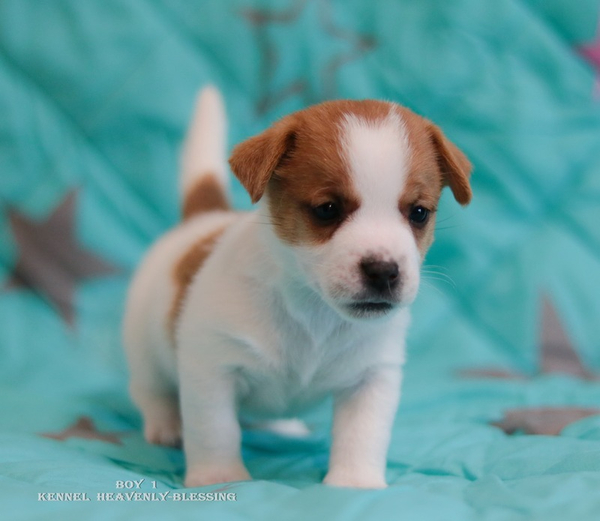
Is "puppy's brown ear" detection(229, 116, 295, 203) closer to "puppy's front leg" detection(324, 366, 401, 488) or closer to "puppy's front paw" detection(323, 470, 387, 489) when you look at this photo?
"puppy's front leg" detection(324, 366, 401, 488)

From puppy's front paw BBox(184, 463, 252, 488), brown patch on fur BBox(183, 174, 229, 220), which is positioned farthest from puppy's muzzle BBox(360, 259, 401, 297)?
brown patch on fur BBox(183, 174, 229, 220)

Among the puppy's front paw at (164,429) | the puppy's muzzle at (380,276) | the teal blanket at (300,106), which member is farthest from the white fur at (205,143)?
the puppy's muzzle at (380,276)

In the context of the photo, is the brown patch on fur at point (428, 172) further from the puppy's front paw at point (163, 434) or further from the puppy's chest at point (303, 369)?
the puppy's front paw at point (163, 434)

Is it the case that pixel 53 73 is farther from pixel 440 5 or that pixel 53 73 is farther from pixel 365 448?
pixel 365 448

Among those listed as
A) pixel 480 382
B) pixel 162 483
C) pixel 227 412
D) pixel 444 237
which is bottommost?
pixel 162 483

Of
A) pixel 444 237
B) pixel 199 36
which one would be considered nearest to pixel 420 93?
pixel 444 237
